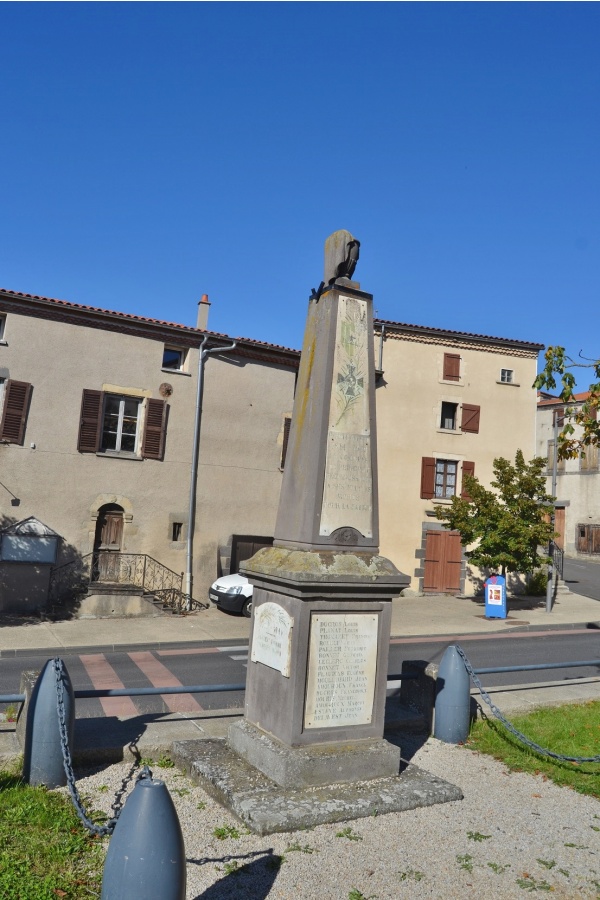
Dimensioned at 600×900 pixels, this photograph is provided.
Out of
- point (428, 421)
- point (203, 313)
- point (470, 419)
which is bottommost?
point (428, 421)

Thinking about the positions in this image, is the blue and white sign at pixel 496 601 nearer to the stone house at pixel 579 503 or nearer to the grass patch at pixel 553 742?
the grass patch at pixel 553 742

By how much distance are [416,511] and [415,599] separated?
2871mm

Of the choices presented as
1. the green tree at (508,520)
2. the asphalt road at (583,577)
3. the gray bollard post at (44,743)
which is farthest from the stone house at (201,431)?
the gray bollard post at (44,743)

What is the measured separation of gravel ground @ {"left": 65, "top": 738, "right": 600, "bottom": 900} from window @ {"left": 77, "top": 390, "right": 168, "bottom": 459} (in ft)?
48.5

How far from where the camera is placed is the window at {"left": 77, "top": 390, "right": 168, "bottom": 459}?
1936 centimetres

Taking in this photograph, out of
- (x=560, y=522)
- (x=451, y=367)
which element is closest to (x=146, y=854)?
(x=451, y=367)

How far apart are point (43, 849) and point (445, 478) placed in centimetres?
2060

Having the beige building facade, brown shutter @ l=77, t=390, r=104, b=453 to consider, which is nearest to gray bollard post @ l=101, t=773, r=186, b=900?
the beige building facade

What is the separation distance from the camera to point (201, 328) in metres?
21.8

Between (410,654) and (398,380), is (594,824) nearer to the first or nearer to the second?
(410,654)

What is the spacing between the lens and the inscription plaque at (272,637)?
5391mm

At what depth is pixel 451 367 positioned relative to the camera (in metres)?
24.0

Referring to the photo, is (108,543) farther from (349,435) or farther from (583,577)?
(583,577)

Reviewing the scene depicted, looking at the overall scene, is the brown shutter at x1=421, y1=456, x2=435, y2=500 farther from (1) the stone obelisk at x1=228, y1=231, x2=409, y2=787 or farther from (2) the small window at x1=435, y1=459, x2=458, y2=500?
(1) the stone obelisk at x1=228, y1=231, x2=409, y2=787
